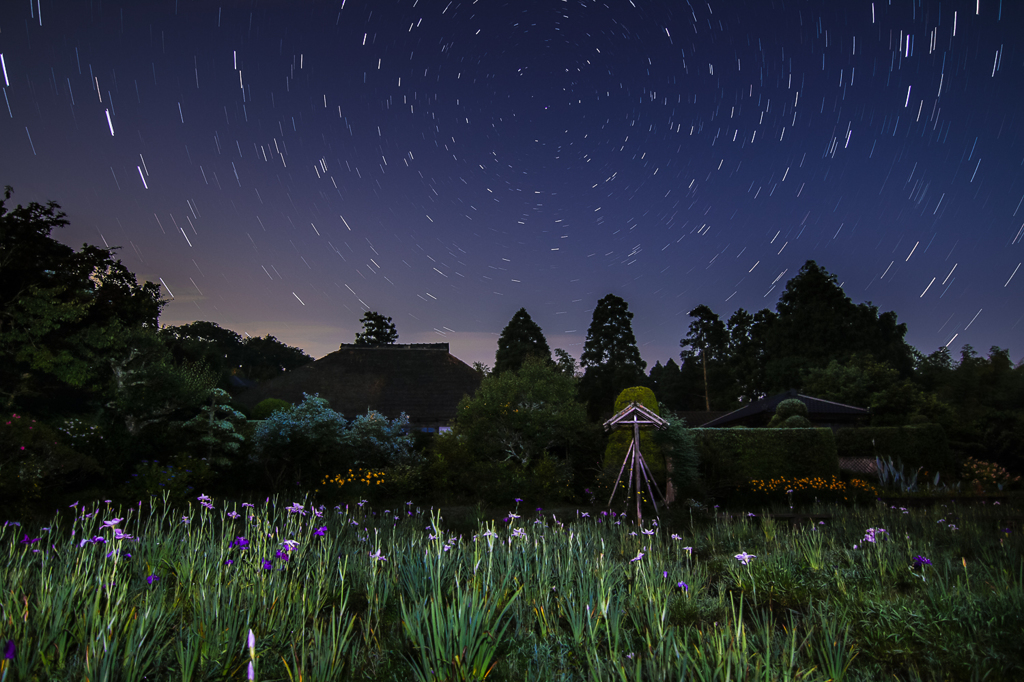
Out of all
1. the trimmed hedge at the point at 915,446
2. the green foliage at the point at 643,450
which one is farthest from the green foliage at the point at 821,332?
the green foliage at the point at 643,450

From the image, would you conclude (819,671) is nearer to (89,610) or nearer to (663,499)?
(89,610)

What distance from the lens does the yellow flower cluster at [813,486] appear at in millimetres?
12711

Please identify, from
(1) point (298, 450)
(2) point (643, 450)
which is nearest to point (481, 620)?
(2) point (643, 450)

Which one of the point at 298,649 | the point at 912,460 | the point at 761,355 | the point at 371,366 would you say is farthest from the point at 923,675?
the point at 761,355

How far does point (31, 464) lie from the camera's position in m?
8.51

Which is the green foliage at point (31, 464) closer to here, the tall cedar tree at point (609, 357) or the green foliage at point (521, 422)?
the green foliage at point (521, 422)

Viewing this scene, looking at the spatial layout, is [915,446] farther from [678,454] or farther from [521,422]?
[521,422]

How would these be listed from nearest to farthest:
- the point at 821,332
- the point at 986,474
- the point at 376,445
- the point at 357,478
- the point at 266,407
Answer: the point at 357,478
the point at 986,474
the point at 376,445
the point at 266,407
the point at 821,332

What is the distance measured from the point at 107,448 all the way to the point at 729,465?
1600cm

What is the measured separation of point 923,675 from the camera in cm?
271

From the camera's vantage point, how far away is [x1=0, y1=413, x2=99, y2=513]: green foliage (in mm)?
8281

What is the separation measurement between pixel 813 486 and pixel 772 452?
4.60 feet

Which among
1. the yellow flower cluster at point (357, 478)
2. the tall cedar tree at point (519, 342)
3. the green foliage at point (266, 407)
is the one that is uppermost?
the tall cedar tree at point (519, 342)

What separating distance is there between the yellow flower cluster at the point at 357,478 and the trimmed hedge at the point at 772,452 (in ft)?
29.6
